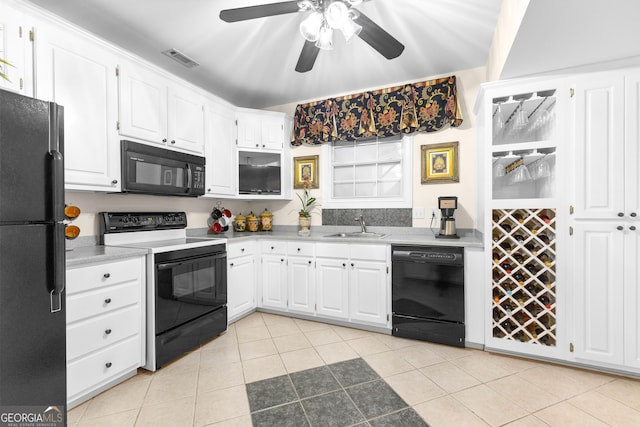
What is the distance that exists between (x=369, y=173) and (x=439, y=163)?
79cm

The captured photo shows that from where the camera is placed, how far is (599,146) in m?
2.05

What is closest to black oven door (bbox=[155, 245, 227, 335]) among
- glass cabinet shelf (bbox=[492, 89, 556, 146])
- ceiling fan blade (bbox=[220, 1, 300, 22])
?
ceiling fan blade (bbox=[220, 1, 300, 22])

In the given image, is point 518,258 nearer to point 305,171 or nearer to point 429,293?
point 429,293

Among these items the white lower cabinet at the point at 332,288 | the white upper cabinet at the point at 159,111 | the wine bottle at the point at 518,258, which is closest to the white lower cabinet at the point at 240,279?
the white lower cabinet at the point at 332,288

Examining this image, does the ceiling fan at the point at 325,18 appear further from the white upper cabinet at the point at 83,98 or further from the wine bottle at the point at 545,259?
the wine bottle at the point at 545,259

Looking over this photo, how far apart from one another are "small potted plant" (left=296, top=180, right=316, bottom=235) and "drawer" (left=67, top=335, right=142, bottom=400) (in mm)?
1968

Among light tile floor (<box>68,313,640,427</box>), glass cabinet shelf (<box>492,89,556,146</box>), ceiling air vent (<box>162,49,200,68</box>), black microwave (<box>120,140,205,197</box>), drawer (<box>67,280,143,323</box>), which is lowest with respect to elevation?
light tile floor (<box>68,313,640,427</box>)

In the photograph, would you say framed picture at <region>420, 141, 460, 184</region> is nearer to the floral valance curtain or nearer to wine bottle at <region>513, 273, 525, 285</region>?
the floral valance curtain

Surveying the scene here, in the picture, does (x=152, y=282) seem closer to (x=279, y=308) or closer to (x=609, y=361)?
(x=279, y=308)

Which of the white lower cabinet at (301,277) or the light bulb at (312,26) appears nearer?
the light bulb at (312,26)

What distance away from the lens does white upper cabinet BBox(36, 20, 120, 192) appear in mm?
1861

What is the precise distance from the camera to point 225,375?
83.8 inches

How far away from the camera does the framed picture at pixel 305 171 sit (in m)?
3.72

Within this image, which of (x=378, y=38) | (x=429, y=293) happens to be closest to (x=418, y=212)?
(x=429, y=293)
